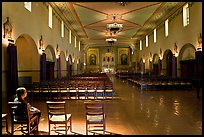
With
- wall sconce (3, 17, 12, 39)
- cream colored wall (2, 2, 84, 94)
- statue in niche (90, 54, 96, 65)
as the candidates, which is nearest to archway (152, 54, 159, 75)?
cream colored wall (2, 2, 84, 94)

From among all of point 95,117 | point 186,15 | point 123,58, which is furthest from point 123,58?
point 95,117

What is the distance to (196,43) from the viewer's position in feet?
48.5

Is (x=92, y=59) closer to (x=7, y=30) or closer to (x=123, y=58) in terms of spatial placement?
Answer: (x=123, y=58)

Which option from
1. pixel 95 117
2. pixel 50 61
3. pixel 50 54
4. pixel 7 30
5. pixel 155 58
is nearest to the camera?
pixel 95 117

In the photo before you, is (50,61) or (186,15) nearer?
(186,15)

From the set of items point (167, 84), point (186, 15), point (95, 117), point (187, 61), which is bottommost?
point (95, 117)

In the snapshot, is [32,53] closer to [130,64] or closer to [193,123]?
[193,123]

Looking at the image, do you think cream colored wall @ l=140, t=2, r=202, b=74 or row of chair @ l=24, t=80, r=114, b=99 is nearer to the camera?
row of chair @ l=24, t=80, r=114, b=99

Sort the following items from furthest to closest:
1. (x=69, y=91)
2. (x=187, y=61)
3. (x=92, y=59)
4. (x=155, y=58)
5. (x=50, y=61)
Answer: (x=92, y=59), (x=155, y=58), (x=50, y=61), (x=187, y=61), (x=69, y=91)

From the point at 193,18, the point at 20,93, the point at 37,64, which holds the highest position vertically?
the point at 193,18

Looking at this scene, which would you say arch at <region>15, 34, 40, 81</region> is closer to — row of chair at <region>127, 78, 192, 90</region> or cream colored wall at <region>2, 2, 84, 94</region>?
cream colored wall at <region>2, 2, 84, 94</region>

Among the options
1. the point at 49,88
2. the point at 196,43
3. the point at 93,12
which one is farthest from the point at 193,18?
the point at 49,88

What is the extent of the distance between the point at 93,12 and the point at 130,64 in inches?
1070

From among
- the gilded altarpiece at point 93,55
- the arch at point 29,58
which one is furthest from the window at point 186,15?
the gilded altarpiece at point 93,55
